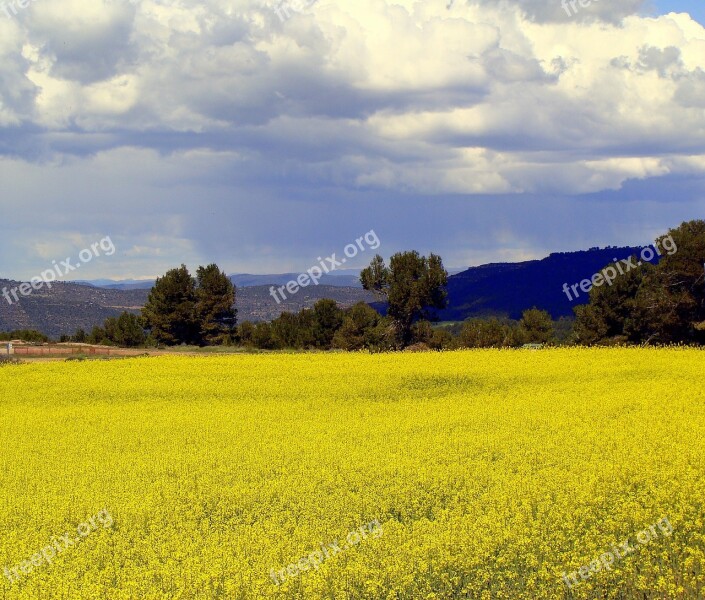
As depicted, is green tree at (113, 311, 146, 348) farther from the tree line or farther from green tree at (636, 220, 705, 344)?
green tree at (636, 220, 705, 344)

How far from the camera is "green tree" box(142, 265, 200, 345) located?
2608 inches

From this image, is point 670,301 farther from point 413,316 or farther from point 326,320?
point 326,320

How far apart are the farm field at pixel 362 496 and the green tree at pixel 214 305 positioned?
4224 centimetres

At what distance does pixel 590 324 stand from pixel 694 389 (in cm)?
3781

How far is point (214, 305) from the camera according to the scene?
67750 millimetres

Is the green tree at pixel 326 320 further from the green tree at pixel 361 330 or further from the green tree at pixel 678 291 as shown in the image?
the green tree at pixel 678 291

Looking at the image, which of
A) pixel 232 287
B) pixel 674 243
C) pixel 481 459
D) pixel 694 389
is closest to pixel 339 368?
pixel 694 389

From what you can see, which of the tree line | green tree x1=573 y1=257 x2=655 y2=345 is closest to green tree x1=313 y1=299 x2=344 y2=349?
the tree line

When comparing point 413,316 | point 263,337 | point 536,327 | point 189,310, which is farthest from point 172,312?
point 536,327

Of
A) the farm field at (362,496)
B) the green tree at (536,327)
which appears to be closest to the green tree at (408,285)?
the green tree at (536,327)

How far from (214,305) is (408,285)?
57.5 ft

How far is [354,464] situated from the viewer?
1464 cm

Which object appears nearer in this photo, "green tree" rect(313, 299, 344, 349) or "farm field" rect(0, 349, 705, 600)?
"farm field" rect(0, 349, 705, 600)

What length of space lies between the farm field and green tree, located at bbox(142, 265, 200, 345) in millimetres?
42240
